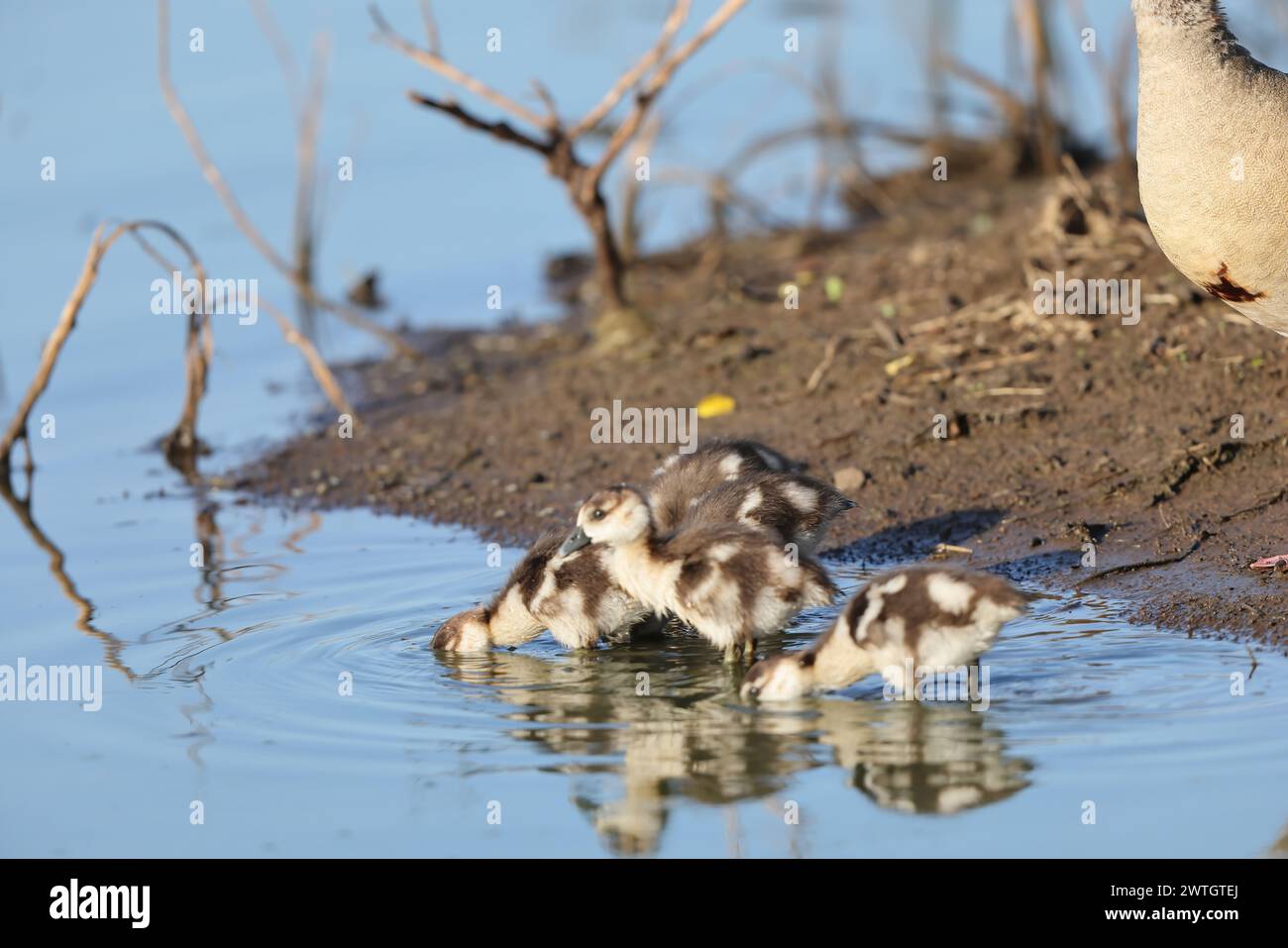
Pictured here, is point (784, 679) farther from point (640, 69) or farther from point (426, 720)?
point (640, 69)

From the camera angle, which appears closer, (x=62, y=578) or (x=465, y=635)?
(x=465, y=635)

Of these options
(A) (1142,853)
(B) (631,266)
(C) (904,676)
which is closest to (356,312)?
(B) (631,266)

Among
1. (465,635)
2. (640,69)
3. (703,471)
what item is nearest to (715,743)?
(465,635)

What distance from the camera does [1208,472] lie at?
7.50 meters

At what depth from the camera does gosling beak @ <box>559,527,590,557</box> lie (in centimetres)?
648

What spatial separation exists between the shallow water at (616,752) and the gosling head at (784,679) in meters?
0.07

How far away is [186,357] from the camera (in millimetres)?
9523

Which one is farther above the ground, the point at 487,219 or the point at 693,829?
the point at 487,219

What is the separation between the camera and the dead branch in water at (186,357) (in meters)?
9.10

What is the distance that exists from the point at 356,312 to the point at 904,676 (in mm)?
7935

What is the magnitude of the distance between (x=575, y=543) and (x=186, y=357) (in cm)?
A: 382

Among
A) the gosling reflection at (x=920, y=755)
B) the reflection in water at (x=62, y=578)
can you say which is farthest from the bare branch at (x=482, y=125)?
the gosling reflection at (x=920, y=755)

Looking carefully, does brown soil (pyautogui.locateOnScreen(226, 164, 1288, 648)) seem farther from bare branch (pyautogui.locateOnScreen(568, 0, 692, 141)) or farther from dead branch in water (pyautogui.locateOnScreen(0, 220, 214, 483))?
bare branch (pyautogui.locateOnScreen(568, 0, 692, 141))

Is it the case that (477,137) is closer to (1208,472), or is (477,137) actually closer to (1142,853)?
(1208,472)
